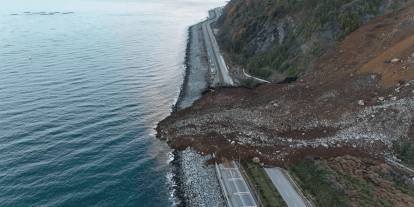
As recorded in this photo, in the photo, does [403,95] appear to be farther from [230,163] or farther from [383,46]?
[230,163]

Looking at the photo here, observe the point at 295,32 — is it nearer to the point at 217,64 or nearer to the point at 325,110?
the point at 217,64

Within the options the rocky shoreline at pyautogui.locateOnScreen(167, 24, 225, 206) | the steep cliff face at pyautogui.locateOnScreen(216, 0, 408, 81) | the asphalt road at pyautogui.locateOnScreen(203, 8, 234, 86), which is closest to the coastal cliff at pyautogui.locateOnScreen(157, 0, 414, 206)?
the steep cliff face at pyautogui.locateOnScreen(216, 0, 408, 81)

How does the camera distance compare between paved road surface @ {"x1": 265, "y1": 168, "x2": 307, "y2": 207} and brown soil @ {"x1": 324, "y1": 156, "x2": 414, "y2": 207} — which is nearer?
brown soil @ {"x1": 324, "y1": 156, "x2": 414, "y2": 207}

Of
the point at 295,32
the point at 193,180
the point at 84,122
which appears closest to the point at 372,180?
the point at 193,180

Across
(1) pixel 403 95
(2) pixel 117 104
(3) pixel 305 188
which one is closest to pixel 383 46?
(1) pixel 403 95

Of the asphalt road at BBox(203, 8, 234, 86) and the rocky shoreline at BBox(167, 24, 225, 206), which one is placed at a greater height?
the asphalt road at BBox(203, 8, 234, 86)

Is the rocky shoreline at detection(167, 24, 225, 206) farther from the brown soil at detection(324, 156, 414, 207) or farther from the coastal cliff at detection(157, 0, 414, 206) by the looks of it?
the brown soil at detection(324, 156, 414, 207)

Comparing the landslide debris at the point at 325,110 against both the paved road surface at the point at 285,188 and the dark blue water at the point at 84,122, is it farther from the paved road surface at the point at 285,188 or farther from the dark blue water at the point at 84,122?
the dark blue water at the point at 84,122
